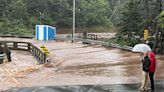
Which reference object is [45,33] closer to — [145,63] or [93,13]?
[145,63]

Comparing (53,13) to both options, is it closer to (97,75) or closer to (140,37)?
(140,37)

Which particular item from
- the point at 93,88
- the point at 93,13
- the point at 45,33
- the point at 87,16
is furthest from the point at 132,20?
the point at 93,13

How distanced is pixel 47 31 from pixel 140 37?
15.5 meters

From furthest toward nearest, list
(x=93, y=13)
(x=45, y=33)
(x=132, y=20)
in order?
(x=93, y=13)
(x=45, y=33)
(x=132, y=20)

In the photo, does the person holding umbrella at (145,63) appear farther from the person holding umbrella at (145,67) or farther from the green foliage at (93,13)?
the green foliage at (93,13)

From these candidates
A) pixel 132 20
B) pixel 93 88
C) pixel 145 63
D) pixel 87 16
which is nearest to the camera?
pixel 145 63

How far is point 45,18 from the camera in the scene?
88.4 metres

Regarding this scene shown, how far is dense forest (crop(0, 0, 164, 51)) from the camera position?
43463mm

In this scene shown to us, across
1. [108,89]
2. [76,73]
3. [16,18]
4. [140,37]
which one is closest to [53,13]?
[16,18]

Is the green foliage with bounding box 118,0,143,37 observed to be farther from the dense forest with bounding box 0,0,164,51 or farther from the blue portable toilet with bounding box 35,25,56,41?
the blue portable toilet with bounding box 35,25,56,41

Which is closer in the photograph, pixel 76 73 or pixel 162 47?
pixel 76 73

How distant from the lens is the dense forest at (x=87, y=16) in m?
43.5

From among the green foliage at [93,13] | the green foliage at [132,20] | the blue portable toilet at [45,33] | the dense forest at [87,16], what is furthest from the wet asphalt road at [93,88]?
the green foliage at [93,13]

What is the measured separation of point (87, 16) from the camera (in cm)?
10056
